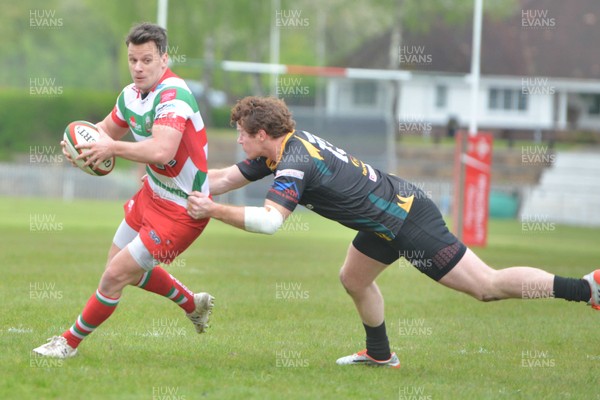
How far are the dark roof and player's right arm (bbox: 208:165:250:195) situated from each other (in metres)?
44.0

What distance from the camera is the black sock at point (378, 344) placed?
7.65 meters

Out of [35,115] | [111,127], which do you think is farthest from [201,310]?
[35,115]

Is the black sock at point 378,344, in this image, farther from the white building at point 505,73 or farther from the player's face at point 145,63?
the white building at point 505,73

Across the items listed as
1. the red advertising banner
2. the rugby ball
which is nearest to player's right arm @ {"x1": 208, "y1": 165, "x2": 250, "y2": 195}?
the rugby ball

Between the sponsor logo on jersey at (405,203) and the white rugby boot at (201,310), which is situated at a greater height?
the sponsor logo on jersey at (405,203)

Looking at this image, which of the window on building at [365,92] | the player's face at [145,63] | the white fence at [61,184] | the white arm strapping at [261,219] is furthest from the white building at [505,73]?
the white arm strapping at [261,219]

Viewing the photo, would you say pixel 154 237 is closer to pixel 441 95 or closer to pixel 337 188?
pixel 337 188

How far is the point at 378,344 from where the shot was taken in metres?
7.64

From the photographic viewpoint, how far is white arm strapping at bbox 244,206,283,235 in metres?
6.45

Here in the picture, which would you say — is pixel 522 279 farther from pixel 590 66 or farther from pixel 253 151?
pixel 590 66

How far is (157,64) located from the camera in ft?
23.3

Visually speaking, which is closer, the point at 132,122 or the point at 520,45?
the point at 132,122

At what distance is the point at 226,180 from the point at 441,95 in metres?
46.3

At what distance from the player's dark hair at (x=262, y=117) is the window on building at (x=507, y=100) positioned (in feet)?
154
